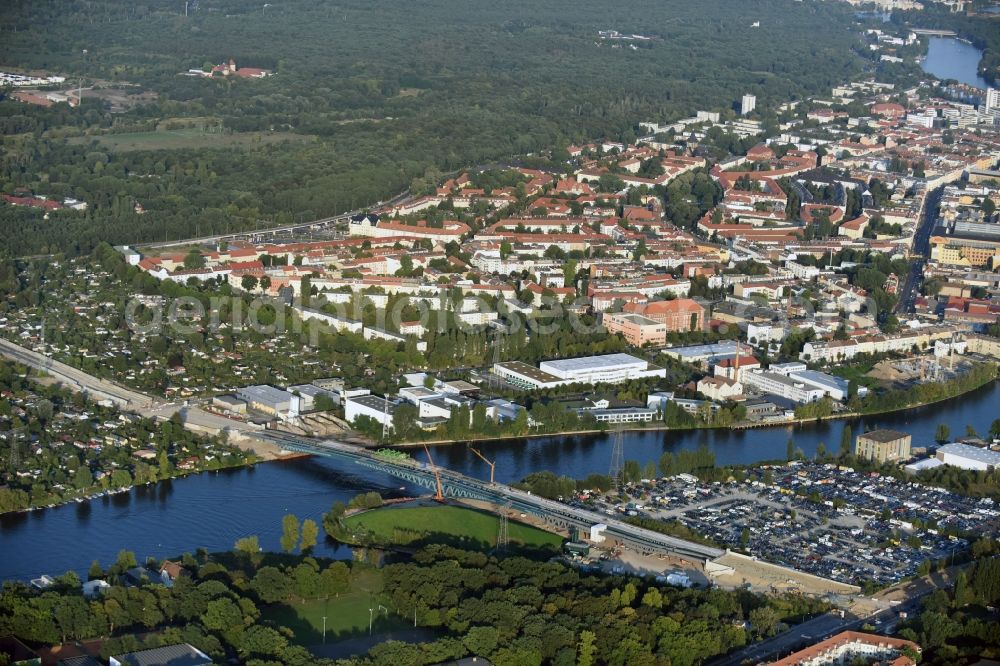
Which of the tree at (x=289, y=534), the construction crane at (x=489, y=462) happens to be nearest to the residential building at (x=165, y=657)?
the tree at (x=289, y=534)

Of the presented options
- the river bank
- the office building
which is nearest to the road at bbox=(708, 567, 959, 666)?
the river bank

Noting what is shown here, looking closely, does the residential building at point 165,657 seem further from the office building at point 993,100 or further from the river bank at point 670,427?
the office building at point 993,100

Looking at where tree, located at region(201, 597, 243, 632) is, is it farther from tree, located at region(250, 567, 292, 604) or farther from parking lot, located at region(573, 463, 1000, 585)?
parking lot, located at region(573, 463, 1000, 585)

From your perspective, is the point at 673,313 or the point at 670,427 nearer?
the point at 670,427

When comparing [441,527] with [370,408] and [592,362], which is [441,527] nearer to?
[370,408]

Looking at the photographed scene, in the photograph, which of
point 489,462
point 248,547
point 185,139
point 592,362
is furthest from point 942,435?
point 185,139

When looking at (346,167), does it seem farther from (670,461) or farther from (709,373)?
(670,461)
